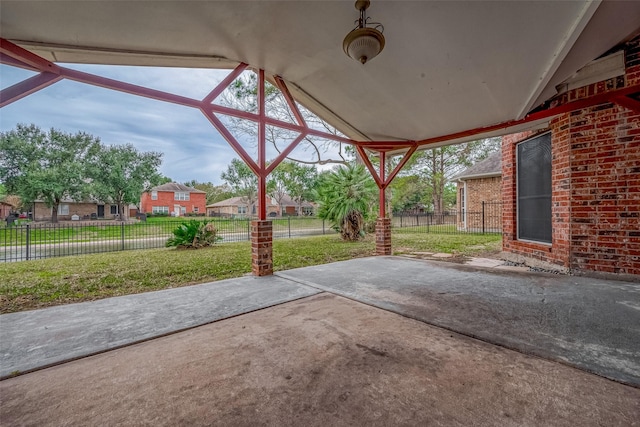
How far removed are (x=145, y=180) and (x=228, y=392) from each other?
25.6 metres

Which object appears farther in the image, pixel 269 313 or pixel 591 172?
pixel 591 172

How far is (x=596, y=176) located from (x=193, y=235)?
9031 mm

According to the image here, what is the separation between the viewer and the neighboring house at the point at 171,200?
34.9 meters

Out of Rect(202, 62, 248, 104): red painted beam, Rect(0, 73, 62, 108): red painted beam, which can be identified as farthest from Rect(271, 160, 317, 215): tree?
Rect(0, 73, 62, 108): red painted beam

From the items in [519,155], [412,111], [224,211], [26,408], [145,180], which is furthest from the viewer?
[224,211]

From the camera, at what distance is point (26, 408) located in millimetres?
1493

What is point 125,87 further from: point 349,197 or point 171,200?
point 171,200

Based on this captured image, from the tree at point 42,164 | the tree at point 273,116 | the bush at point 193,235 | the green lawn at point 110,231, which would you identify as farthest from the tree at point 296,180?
the bush at point 193,235

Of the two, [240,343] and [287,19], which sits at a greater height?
[287,19]

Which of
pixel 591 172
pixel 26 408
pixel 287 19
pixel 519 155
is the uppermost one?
pixel 287 19

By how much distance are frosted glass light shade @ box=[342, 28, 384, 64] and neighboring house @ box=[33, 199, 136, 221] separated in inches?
1271

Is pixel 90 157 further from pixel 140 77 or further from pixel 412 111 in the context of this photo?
pixel 412 111

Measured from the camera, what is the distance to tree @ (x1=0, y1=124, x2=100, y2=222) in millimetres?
17453

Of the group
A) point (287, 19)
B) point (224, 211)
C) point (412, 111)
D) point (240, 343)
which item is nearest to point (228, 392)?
point (240, 343)
